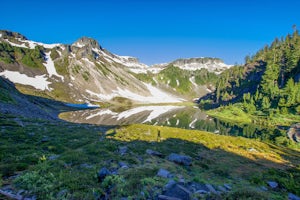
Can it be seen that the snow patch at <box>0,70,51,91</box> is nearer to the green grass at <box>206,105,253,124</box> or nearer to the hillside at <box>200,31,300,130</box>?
the green grass at <box>206,105,253,124</box>

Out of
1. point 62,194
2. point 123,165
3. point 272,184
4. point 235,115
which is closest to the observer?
Result: point 62,194

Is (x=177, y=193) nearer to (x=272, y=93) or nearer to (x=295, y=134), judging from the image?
(x=295, y=134)

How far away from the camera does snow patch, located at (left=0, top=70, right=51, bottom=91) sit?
525ft

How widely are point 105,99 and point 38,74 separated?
72767 mm

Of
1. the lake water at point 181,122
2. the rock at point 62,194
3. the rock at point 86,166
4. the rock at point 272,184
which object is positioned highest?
the rock at point 62,194

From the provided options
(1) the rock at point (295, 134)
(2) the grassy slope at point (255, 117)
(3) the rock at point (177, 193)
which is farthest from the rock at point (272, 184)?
(2) the grassy slope at point (255, 117)

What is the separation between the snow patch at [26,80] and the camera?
160 metres

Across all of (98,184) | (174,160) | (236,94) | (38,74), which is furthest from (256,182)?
(38,74)

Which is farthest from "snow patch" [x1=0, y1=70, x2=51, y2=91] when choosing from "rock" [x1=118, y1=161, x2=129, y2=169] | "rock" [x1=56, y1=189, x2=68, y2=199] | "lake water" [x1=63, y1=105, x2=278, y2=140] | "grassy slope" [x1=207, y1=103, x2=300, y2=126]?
"rock" [x1=56, y1=189, x2=68, y2=199]

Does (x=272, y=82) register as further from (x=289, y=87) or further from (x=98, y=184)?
(x=98, y=184)

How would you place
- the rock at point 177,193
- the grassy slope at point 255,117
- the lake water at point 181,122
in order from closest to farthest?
the rock at point 177,193 → the lake water at point 181,122 → the grassy slope at point 255,117

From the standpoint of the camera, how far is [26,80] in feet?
547

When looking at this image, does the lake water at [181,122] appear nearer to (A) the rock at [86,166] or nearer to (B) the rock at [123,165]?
(B) the rock at [123,165]

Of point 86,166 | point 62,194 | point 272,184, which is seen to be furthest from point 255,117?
point 62,194
